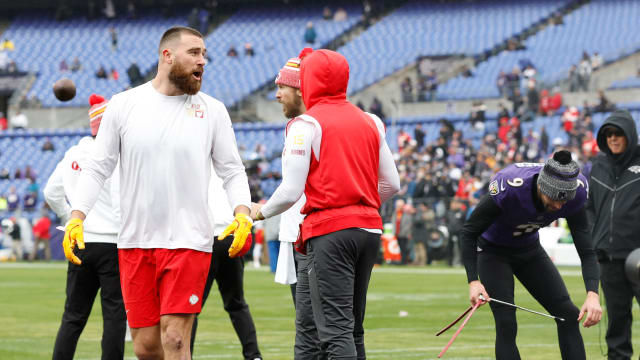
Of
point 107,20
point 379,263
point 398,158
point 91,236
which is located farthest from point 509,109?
point 91,236

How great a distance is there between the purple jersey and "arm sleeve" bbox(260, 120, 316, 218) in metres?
1.64

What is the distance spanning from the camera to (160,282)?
20.4 feet

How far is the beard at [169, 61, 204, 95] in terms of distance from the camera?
20.5 feet

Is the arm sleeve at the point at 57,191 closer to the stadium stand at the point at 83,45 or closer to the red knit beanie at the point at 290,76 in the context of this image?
the red knit beanie at the point at 290,76

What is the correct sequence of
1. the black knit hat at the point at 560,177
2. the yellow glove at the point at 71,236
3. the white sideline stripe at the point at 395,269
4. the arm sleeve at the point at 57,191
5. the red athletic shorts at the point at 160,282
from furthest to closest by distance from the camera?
the white sideline stripe at the point at 395,269, the arm sleeve at the point at 57,191, the black knit hat at the point at 560,177, the red athletic shorts at the point at 160,282, the yellow glove at the point at 71,236

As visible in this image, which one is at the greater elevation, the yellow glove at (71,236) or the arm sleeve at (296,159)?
the arm sleeve at (296,159)

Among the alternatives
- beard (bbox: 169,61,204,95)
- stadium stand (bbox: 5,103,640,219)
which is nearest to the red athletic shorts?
beard (bbox: 169,61,204,95)

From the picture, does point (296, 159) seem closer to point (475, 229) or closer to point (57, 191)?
point (475, 229)

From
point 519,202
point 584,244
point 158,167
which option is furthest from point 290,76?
point 584,244

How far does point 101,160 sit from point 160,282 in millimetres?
770

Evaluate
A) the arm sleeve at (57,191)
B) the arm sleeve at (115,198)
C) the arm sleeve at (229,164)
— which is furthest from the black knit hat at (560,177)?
the arm sleeve at (57,191)

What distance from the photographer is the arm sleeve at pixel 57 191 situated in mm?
8523

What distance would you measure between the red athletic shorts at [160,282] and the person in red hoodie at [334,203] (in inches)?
20.7

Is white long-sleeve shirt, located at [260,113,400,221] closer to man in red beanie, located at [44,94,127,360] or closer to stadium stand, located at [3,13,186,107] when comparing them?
man in red beanie, located at [44,94,127,360]
